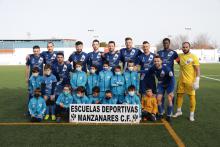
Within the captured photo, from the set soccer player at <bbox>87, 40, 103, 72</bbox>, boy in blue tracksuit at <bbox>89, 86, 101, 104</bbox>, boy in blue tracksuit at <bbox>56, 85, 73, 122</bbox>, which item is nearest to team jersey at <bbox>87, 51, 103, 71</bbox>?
soccer player at <bbox>87, 40, 103, 72</bbox>

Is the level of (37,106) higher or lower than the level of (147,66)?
lower

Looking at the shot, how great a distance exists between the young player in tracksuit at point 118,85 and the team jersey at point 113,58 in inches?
15.2

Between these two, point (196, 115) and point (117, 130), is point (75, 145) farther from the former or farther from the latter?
point (196, 115)

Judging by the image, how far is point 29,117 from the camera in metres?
7.15

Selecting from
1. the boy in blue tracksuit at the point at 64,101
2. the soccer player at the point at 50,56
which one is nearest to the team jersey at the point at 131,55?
the boy in blue tracksuit at the point at 64,101

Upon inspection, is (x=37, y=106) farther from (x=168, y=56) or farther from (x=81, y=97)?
(x=168, y=56)

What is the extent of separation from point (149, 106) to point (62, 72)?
7.48 ft

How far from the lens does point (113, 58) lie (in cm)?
750

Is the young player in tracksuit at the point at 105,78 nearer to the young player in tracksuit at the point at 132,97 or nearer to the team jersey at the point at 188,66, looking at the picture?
the young player in tracksuit at the point at 132,97

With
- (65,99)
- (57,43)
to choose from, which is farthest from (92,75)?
(57,43)

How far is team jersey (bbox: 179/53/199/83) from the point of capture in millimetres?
6801

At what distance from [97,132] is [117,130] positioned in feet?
1.39

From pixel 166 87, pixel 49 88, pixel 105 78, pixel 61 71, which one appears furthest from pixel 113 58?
pixel 49 88

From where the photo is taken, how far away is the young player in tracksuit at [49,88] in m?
7.06
